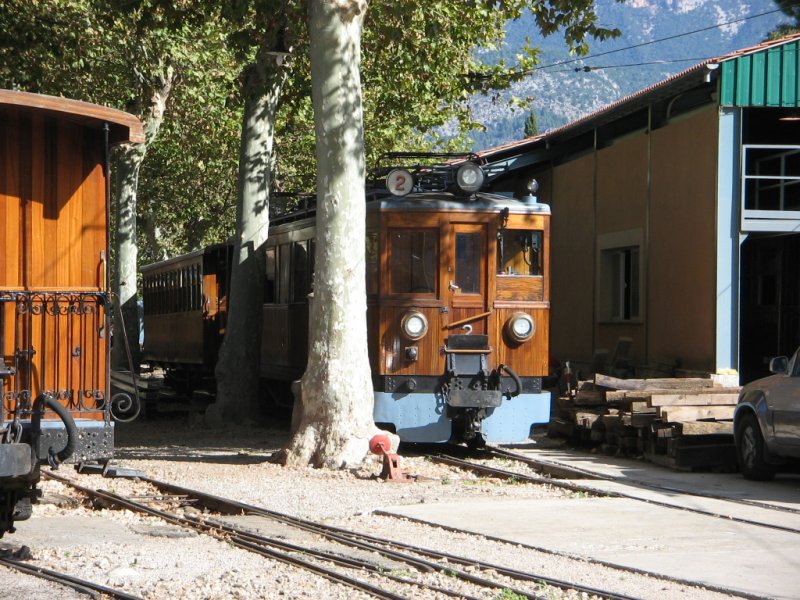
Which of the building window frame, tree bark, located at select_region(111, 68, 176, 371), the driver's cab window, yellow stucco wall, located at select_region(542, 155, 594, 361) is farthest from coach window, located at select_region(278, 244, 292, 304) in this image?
tree bark, located at select_region(111, 68, 176, 371)

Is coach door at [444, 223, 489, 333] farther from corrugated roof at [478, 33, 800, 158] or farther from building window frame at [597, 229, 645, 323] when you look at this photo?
building window frame at [597, 229, 645, 323]

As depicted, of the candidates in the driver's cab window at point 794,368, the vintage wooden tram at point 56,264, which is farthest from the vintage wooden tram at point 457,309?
the vintage wooden tram at point 56,264

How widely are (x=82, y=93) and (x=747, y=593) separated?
2414 cm

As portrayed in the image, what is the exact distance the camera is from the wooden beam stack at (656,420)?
13.8 m

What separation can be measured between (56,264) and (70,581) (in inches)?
89.8

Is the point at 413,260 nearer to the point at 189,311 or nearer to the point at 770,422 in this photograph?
the point at 770,422

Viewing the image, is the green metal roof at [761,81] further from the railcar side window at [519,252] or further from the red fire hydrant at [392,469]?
the red fire hydrant at [392,469]

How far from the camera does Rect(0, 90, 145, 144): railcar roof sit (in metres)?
7.96

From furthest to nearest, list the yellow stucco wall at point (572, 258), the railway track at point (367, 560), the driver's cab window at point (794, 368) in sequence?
the yellow stucco wall at point (572, 258), the driver's cab window at point (794, 368), the railway track at point (367, 560)

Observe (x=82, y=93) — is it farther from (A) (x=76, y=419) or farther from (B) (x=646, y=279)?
(A) (x=76, y=419)

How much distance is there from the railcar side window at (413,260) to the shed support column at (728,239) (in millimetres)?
5234

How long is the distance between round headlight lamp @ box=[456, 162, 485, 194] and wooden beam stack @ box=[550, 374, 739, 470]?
3064mm

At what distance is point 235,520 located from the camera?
1021cm

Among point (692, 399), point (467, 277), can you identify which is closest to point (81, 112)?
point (467, 277)
